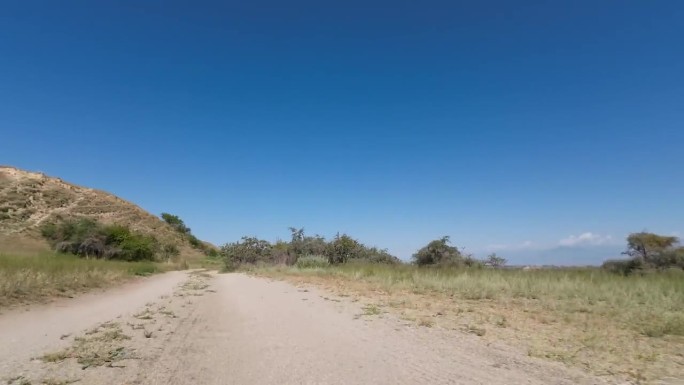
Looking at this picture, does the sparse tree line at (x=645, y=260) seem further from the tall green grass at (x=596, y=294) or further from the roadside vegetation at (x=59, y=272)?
the roadside vegetation at (x=59, y=272)

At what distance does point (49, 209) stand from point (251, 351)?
72537mm

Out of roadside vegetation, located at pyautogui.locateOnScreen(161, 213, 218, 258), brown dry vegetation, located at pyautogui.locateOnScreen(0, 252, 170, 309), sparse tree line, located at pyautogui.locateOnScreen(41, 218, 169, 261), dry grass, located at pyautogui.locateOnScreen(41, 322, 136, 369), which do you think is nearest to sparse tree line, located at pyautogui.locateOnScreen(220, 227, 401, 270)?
sparse tree line, located at pyautogui.locateOnScreen(41, 218, 169, 261)

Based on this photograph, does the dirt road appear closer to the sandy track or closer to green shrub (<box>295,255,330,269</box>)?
the sandy track

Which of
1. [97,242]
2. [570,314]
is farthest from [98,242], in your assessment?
[570,314]

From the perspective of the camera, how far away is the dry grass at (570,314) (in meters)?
5.54

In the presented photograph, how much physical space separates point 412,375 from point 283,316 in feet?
16.3

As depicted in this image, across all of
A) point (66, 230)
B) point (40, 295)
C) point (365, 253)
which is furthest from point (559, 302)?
point (66, 230)

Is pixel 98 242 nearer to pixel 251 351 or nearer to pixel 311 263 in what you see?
pixel 311 263

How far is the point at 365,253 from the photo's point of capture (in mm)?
38125

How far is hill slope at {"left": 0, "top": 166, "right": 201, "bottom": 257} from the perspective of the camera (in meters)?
52.4

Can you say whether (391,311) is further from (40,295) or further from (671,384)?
(40,295)

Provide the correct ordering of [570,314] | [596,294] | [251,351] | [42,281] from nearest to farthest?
[251,351] → [570,314] → [596,294] → [42,281]

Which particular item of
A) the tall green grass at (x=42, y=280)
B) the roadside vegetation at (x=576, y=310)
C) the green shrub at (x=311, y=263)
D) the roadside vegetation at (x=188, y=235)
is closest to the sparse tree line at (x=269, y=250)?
the green shrub at (x=311, y=263)

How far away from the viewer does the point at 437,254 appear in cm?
3044
